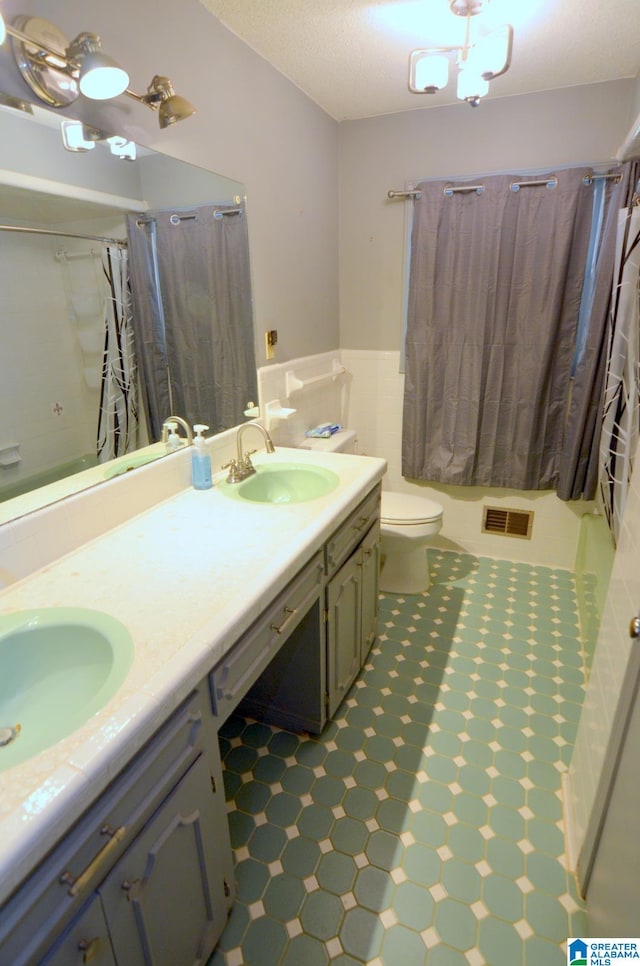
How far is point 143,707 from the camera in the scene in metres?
0.76

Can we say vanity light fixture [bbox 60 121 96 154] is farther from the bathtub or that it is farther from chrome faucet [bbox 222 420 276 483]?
chrome faucet [bbox 222 420 276 483]

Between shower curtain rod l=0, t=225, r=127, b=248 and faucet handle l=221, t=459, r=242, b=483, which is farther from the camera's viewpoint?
faucet handle l=221, t=459, r=242, b=483

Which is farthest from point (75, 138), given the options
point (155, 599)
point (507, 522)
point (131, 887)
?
point (507, 522)

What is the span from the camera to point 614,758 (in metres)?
1.09

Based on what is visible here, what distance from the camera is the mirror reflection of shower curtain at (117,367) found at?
1344 millimetres

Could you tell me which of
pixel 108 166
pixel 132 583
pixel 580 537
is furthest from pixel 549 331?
pixel 132 583

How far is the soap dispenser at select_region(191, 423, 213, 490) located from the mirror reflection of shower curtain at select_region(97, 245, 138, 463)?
22 centimetres

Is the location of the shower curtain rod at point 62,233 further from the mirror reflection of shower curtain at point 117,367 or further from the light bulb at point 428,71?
the light bulb at point 428,71

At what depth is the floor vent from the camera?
281cm

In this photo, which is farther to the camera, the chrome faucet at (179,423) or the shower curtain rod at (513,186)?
the shower curtain rod at (513,186)

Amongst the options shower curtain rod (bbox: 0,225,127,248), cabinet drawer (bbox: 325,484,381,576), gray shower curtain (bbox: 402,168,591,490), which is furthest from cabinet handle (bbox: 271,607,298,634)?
gray shower curtain (bbox: 402,168,591,490)

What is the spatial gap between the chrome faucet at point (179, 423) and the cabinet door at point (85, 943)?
1.17 metres

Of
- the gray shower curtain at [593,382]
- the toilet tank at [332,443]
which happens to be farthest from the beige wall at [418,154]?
the toilet tank at [332,443]

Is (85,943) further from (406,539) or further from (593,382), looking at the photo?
(593,382)
